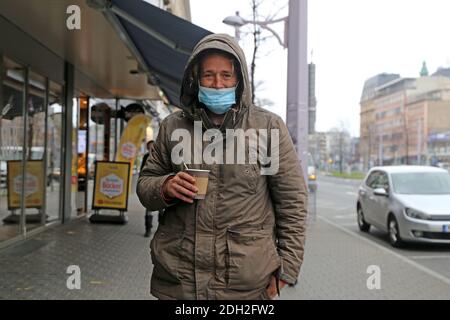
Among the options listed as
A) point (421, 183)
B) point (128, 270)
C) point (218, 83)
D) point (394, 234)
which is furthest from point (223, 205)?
point (421, 183)

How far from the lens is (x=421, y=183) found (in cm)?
1017

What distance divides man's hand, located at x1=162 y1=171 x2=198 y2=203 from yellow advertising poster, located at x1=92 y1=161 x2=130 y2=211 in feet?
30.6

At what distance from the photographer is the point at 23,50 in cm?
A: 843

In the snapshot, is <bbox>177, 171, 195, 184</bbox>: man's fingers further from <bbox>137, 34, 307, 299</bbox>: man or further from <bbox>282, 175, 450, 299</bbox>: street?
<bbox>282, 175, 450, 299</bbox>: street

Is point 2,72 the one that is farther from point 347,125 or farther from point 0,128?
point 347,125

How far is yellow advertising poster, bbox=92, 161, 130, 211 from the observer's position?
1124 cm

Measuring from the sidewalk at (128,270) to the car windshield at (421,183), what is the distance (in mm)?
1386

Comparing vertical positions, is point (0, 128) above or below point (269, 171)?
above

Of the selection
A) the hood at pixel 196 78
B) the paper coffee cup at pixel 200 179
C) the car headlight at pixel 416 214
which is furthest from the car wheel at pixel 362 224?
the paper coffee cup at pixel 200 179

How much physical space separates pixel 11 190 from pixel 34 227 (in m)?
0.88

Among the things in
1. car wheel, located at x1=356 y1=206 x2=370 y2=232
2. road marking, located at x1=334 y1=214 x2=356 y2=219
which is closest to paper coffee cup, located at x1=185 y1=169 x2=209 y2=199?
car wheel, located at x1=356 y1=206 x2=370 y2=232

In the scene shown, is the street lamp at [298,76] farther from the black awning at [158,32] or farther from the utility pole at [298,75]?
the black awning at [158,32]

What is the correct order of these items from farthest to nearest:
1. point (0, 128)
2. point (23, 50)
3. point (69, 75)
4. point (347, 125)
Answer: point (347, 125), point (69, 75), point (23, 50), point (0, 128)

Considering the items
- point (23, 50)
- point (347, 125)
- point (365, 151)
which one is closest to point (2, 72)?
point (23, 50)
